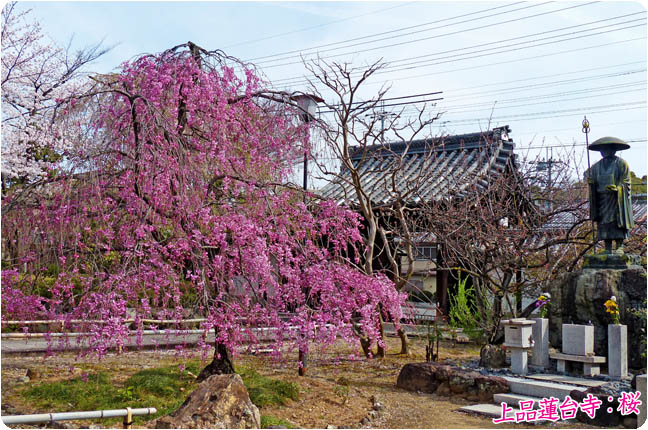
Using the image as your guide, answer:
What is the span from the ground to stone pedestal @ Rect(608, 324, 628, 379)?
193 cm

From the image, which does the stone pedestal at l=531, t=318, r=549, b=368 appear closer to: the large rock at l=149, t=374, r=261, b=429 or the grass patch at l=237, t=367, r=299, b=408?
the grass patch at l=237, t=367, r=299, b=408

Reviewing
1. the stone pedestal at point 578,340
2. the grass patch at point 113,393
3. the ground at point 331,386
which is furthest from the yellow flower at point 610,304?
the grass patch at point 113,393

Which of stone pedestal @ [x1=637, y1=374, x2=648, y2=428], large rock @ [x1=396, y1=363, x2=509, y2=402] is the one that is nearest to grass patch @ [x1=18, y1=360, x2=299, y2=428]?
large rock @ [x1=396, y1=363, x2=509, y2=402]

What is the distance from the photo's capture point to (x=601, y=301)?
10.1 meters

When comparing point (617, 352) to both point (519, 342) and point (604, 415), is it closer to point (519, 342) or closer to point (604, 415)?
point (519, 342)

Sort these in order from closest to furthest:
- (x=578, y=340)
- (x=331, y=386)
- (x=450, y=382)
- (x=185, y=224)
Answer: (x=185, y=224)
(x=450, y=382)
(x=331, y=386)
(x=578, y=340)

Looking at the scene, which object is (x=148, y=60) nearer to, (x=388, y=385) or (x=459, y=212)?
(x=388, y=385)

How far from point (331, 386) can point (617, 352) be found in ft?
15.3

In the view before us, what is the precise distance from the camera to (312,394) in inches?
348

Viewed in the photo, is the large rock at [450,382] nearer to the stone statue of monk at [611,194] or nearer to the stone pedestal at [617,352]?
the stone pedestal at [617,352]

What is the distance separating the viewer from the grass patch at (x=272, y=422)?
263 inches

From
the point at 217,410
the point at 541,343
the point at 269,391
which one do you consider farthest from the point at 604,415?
the point at 217,410

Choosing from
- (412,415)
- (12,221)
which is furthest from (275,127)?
(412,415)

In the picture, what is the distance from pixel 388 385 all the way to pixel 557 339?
354 cm
